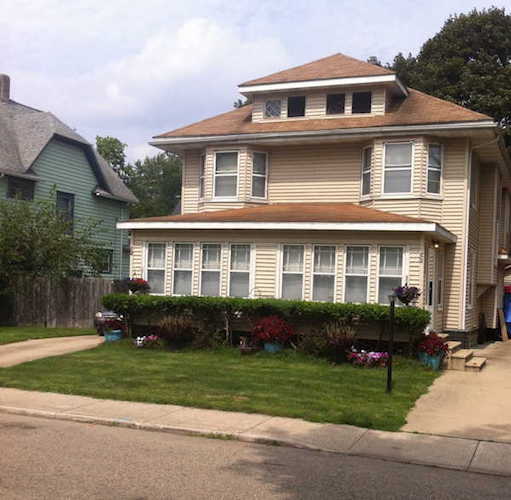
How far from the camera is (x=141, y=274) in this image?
18.9 m

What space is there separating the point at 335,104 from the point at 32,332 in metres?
11.7

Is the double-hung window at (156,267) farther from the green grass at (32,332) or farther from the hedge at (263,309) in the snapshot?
the green grass at (32,332)

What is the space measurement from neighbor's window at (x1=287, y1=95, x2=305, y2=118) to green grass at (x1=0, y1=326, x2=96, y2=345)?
9.50 meters

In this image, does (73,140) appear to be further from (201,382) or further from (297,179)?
(201,382)

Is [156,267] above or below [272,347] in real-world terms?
above

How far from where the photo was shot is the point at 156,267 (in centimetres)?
1895

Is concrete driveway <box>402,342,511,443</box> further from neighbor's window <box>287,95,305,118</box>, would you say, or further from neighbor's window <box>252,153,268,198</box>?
neighbor's window <box>287,95,305,118</box>

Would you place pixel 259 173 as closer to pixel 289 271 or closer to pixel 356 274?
pixel 289 271

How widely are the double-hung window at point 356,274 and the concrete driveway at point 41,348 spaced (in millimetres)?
6671

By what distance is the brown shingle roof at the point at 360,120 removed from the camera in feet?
62.8

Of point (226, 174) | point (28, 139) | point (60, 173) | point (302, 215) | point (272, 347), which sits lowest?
point (272, 347)

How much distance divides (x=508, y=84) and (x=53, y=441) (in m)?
33.0

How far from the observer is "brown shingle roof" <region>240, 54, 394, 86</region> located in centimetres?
2103

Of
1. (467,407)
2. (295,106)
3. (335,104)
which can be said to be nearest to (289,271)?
(335,104)
